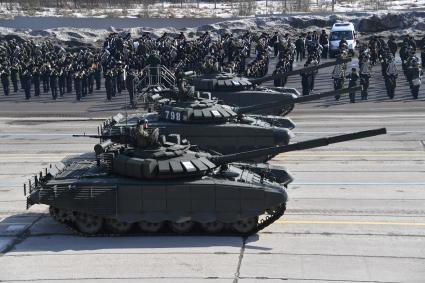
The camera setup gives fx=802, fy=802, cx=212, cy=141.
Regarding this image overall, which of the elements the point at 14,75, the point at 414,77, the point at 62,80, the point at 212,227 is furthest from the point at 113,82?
the point at 212,227

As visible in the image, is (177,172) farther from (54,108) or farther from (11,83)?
(11,83)

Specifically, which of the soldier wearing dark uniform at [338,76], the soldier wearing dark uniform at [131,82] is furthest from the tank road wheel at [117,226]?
the soldier wearing dark uniform at [338,76]

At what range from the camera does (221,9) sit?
77.8m

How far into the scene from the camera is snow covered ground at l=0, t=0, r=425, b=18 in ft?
240

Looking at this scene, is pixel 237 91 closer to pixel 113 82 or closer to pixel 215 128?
pixel 215 128

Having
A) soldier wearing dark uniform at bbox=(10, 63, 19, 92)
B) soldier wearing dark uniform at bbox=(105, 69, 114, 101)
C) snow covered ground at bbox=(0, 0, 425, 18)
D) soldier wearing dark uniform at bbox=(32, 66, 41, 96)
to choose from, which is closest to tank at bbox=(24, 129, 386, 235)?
soldier wearing dark uniform at bbox=(105, 69, 114, 101)

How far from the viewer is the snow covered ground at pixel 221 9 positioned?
73.2 meters

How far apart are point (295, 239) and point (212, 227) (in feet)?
6.33

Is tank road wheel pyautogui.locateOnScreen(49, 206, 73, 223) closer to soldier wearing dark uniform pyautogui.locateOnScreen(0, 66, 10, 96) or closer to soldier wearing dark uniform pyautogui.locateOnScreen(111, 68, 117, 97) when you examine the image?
soldier wearing dark uniform pyautogui.locateOnScreen(111, 68, 117, 97)

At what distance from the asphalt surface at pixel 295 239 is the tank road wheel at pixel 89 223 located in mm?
337

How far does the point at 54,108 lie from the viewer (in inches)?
1558

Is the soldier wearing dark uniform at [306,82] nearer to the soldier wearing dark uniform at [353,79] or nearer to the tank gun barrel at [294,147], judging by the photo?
the soldier wearing dark uniform at [353,79]

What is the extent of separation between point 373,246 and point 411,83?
24.0 metres

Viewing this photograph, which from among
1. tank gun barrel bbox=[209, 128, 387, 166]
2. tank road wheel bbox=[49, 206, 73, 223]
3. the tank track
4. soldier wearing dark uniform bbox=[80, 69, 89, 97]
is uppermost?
tank gun barrel bbox=[209, 128, 387, 166]
